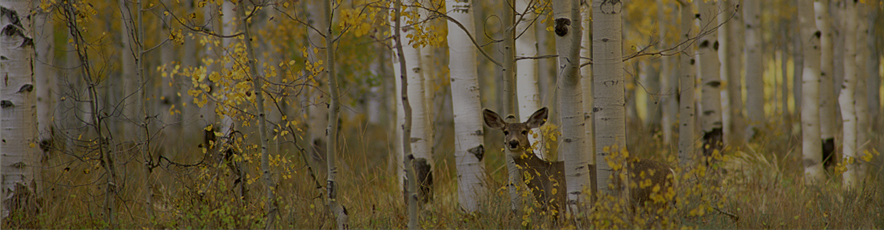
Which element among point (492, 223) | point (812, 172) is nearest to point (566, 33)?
point (492, 223)

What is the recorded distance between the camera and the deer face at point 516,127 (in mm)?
4259

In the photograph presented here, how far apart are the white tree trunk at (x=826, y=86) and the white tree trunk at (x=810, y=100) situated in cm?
8

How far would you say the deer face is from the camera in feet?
14.0

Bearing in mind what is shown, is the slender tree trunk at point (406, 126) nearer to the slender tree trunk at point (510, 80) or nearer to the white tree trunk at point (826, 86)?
the slender tree trunk at point (510, 80)

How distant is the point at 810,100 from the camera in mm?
6340

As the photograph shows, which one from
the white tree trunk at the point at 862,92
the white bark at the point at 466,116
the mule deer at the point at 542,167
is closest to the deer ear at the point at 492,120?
the mule deer at the point at 542,167

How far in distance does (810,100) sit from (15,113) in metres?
7.70

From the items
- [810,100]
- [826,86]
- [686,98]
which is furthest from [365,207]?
[826,86]

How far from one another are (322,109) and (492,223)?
4169 mm

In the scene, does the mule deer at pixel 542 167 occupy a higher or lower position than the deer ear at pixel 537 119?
lower

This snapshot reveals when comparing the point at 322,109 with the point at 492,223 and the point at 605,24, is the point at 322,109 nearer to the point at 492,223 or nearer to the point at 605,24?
the point at 492,223

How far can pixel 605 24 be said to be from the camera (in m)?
3.30

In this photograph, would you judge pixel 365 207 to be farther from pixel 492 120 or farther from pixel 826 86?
pixel 826 86

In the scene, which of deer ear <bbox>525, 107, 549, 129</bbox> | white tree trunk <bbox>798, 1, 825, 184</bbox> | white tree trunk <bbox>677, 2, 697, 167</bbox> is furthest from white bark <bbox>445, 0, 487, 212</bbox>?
white tree trunk <bbox>798, 1, 825, 184</bbox>
